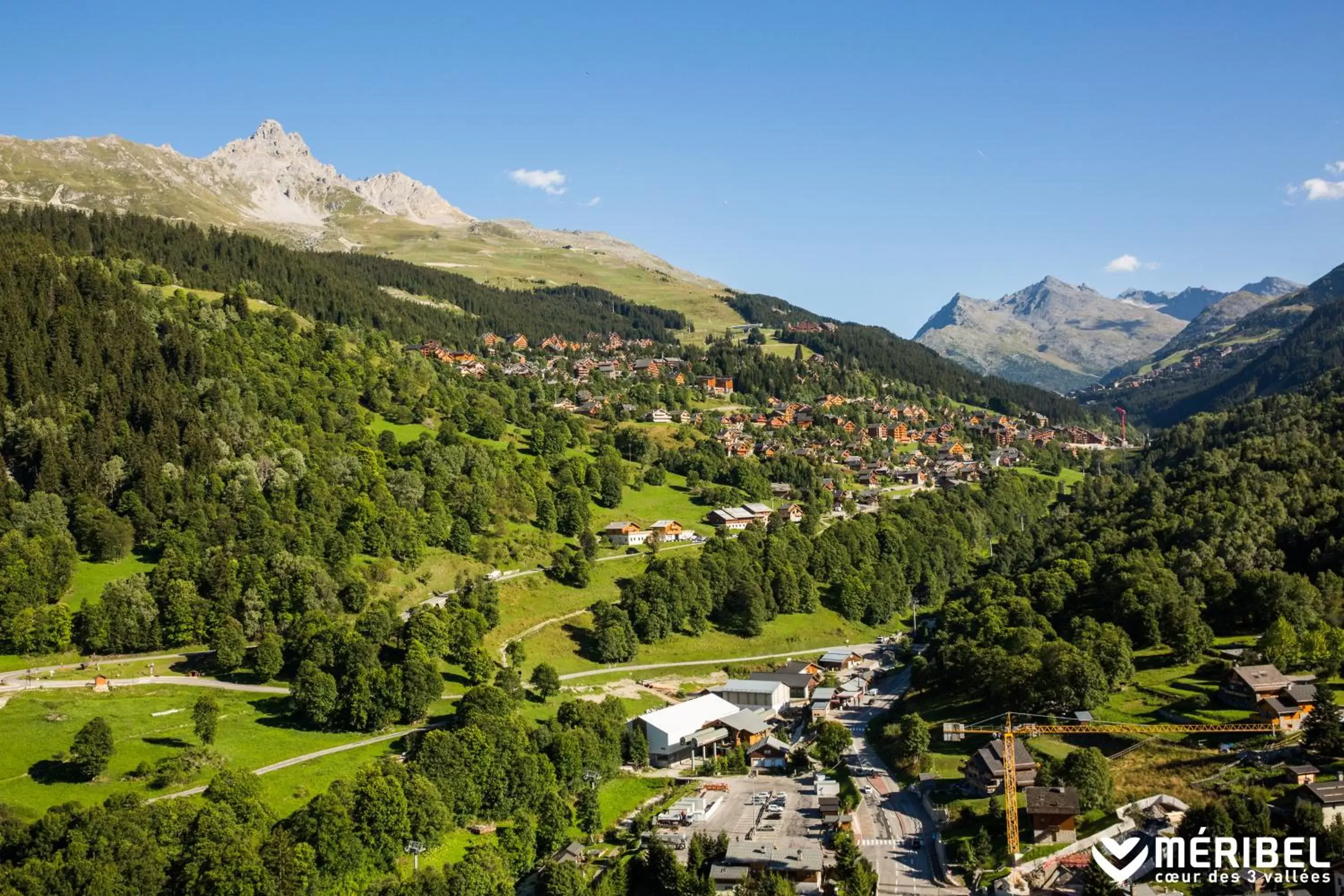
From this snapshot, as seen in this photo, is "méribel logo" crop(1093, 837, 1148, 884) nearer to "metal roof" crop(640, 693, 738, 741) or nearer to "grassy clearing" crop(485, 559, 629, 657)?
"metal roof" crop(640, 693, 738, 741)

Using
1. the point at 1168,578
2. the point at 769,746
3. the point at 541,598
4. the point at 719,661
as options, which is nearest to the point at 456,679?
the point at 541,598

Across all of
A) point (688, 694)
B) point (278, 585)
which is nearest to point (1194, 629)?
point (688, 694)

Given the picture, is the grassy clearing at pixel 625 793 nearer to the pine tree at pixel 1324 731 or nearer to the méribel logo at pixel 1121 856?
the méribel logo at pixel 1121 856

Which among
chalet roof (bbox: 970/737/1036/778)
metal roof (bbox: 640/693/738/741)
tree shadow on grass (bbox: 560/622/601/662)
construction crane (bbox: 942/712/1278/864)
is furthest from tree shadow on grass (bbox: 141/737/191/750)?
construction crane (bbox: 942/712/1278/864)

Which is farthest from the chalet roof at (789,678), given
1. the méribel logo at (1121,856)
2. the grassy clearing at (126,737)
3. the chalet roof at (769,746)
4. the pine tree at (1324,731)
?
the pine tree at (1324,731)

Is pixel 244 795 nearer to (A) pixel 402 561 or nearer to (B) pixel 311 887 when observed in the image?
(B) pixel 311 887

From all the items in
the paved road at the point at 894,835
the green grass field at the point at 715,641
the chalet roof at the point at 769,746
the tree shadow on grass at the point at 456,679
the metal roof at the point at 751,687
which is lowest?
the paved road at the point at 894,835

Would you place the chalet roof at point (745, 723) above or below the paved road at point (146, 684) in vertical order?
below

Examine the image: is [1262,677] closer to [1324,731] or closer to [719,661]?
[1324,731]
